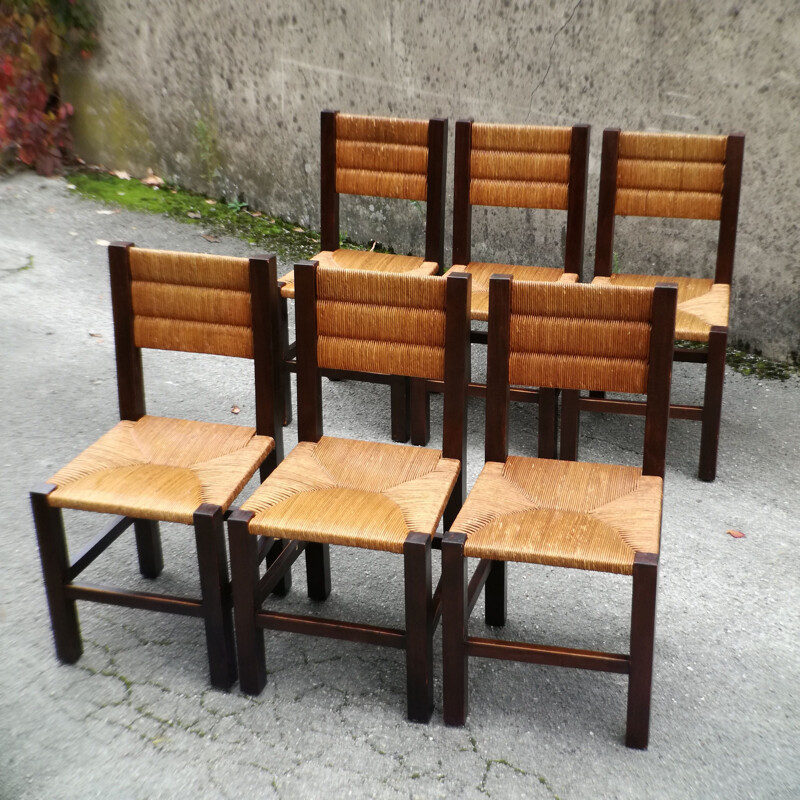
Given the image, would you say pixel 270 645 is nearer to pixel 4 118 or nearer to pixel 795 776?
pixel 795 776

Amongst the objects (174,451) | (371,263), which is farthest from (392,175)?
(174,451)

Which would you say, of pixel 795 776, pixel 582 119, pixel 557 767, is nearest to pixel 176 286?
pixel 557 767

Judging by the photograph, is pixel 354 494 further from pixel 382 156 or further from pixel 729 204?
pixel 729 204

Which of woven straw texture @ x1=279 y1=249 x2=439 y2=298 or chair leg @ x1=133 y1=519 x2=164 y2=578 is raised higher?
woven straw texture @ x1=279 y1=249 x2=439 y2=298

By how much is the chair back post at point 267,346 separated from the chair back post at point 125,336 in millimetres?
372

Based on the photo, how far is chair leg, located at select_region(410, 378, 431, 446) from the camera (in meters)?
3.79

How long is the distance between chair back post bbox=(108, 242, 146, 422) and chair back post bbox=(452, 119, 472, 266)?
61.5 inches

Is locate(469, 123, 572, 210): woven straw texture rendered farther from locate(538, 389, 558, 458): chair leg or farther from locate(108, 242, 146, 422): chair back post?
locate(108, 242, 146, 422): chair back post

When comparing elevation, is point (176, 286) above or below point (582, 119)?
below

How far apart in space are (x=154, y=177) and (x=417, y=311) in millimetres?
4193

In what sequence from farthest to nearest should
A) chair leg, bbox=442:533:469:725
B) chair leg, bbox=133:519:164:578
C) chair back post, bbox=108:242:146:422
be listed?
chair leg, bbox=133:519:164:578 → chair back post, bbox=108:242:146:422 → chair leg, bbox=442:533:469:725

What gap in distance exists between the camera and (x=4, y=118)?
6223 mm

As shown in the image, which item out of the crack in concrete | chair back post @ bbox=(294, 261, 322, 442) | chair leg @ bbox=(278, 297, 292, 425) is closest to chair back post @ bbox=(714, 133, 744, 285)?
the crack in concrete

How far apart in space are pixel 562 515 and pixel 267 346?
3.03 ft
